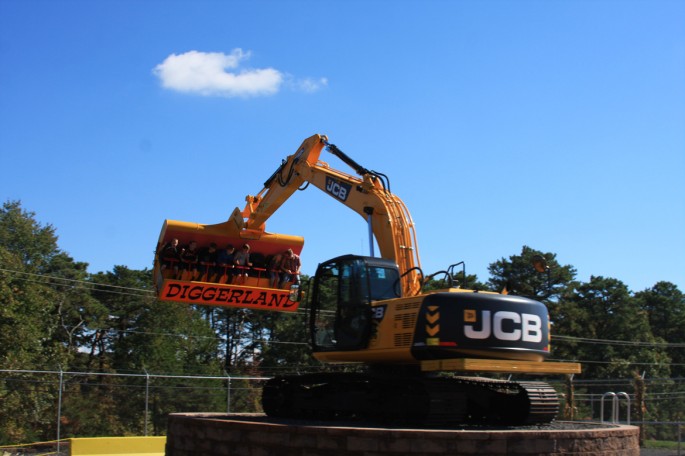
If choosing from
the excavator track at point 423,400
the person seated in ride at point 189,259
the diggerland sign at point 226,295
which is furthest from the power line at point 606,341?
the excavator track at point 423,400

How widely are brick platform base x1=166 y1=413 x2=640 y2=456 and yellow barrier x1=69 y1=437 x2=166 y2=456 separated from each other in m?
8.10

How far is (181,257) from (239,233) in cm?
145

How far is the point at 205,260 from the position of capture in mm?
17266

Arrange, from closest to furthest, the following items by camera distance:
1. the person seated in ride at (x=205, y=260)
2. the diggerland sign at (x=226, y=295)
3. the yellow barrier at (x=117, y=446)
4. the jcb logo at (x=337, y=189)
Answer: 1. the jcb logo at (x=337, y=189)
2. the diggerland sign at (x=226, y=295)
3. the person seated in ride at (x=205, y=260)
4. the yellow barrier at (x=117, y=446)

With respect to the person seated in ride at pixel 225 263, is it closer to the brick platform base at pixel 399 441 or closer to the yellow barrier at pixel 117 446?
the yellow barrier at pixel 117 446

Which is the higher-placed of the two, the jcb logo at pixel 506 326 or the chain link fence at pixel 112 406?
the jcb logo at pixel 506 326

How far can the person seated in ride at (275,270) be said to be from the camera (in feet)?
58.7

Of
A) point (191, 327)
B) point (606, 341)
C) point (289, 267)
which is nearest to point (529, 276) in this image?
point (606, 341)

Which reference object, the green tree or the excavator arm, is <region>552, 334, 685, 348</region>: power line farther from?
the excavator arm

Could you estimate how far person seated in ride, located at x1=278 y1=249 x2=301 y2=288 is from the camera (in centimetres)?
1805

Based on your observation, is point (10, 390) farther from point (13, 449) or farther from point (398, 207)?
point (398, 207)

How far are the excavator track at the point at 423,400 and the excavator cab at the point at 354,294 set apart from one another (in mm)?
625

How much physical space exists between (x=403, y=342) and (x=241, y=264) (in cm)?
709

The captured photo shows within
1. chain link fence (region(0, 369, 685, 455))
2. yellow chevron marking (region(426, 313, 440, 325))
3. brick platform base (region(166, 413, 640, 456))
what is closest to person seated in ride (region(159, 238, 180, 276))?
brick platform base (region(166, 413, 640, 456))
